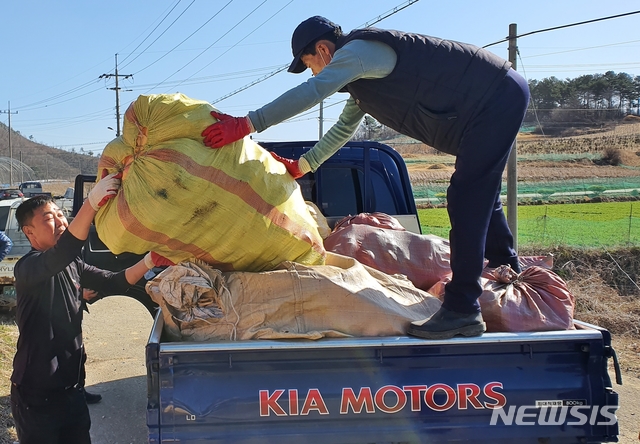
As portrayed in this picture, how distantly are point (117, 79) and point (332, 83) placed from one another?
41321 millimetres

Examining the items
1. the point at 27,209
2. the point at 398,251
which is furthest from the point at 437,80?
the point at 27,209

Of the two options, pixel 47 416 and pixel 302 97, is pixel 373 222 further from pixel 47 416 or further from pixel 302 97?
pixel 47 416

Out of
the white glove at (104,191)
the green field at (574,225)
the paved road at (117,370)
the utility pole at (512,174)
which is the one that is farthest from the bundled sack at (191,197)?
the utility pole at (512,174)

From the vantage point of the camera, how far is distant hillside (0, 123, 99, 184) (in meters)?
84.7

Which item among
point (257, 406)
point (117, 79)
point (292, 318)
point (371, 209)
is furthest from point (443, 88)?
point (117, 79)

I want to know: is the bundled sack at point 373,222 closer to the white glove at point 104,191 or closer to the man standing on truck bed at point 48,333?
the man standing on truck bed at point 48,333

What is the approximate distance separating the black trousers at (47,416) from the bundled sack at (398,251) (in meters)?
1.52

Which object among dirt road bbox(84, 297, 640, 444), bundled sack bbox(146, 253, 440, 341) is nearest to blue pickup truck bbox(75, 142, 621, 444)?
bundled sack bbox(146, 253, 440, 341)

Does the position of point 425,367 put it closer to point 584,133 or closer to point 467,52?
point 467,52

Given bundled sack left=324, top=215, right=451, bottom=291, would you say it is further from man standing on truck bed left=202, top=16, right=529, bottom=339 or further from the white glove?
the white glove

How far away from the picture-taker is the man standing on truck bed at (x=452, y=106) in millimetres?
2301

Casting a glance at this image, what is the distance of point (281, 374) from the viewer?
2004mm

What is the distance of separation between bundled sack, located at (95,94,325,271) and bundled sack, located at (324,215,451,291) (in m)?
0.54

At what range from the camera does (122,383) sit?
513 cm
